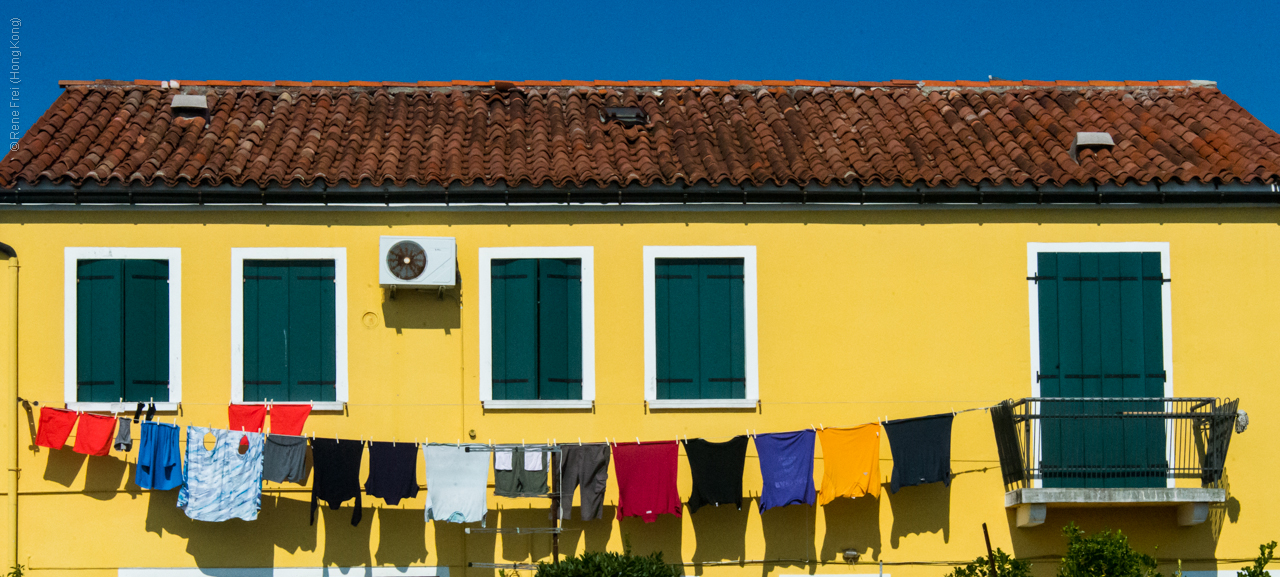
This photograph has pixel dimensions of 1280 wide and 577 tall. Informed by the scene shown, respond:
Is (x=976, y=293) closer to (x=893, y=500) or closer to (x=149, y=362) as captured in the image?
(x=893, y=500)

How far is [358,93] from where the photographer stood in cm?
1538

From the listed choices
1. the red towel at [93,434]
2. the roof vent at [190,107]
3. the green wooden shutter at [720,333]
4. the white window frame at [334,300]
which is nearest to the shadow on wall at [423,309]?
the white window frame at [334,300]

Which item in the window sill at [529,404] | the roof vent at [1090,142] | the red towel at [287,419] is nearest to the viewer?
the red towel at [287,419]

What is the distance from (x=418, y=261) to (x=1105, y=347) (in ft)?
21.2

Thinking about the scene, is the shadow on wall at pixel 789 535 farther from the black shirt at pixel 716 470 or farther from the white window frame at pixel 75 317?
the white window frame at pixel 75 317

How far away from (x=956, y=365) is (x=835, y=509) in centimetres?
180

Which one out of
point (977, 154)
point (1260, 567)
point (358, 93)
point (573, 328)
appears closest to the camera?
point (1260, 567)

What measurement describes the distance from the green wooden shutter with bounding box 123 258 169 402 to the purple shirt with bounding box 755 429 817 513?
5.54m

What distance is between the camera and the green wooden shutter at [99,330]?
40.3ft

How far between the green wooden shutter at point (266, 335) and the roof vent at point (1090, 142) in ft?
25.7

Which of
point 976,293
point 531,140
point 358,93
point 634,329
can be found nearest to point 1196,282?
point 976,293

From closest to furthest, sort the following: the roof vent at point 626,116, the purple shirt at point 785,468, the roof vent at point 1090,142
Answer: the purple shirt at point 785,468, the roof vent at point 1090,142, the roof vent at point 626,116

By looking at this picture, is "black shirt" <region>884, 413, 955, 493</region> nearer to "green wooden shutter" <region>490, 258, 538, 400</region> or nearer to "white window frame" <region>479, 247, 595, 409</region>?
"white window frame" <region>479, 247, 595, 409</region>

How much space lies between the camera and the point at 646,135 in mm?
14000
